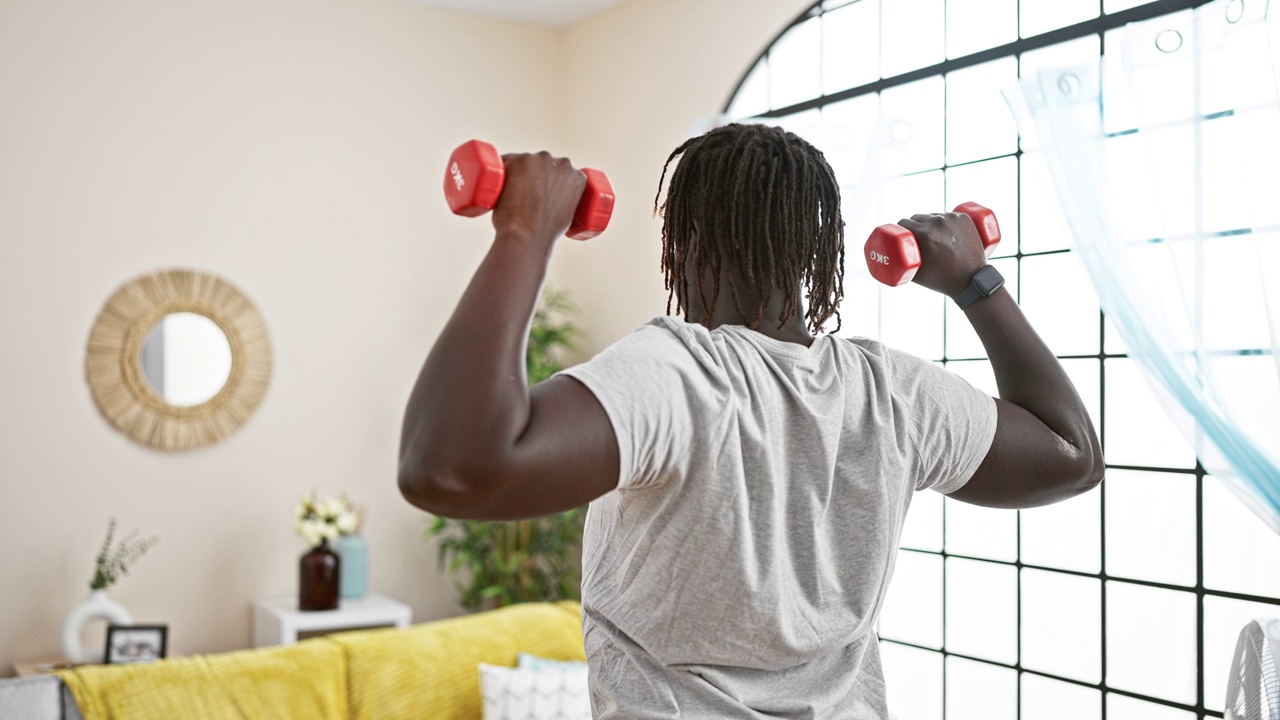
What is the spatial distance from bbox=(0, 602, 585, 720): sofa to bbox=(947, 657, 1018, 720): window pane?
1.15 metres

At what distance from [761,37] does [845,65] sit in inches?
13.9

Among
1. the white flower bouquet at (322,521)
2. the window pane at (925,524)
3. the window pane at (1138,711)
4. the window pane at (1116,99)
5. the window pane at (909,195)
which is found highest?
the window pane at (1116,99)

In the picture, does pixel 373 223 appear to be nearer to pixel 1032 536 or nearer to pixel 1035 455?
pixel 1032 536

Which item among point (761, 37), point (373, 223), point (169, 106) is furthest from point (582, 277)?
point (169, 106)

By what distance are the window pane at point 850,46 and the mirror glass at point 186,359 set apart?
2.30 meters

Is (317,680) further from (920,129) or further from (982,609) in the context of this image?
(920,129)

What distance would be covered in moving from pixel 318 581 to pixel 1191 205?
2.86 m

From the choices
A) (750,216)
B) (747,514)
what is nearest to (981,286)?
(750,216)

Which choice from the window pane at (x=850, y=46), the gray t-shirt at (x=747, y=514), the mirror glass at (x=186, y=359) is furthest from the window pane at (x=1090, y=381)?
the mirror glass at (x=186, y=359)

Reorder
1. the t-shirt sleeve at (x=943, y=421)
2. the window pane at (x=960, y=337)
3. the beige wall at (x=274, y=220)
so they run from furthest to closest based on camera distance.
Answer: the beige wall at (x=274, y=220) → the window pane at (x=960, y=337) → the t-shirt sleeve at (x=943, y=421)

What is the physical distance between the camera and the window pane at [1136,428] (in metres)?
2.61

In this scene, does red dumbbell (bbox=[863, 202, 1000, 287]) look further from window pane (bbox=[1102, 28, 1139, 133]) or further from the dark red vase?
the dark red vase

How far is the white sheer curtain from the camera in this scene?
229 centimetres

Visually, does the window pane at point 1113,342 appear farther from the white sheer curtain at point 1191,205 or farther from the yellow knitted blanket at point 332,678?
the yellow knitted blanket at point 332,678
